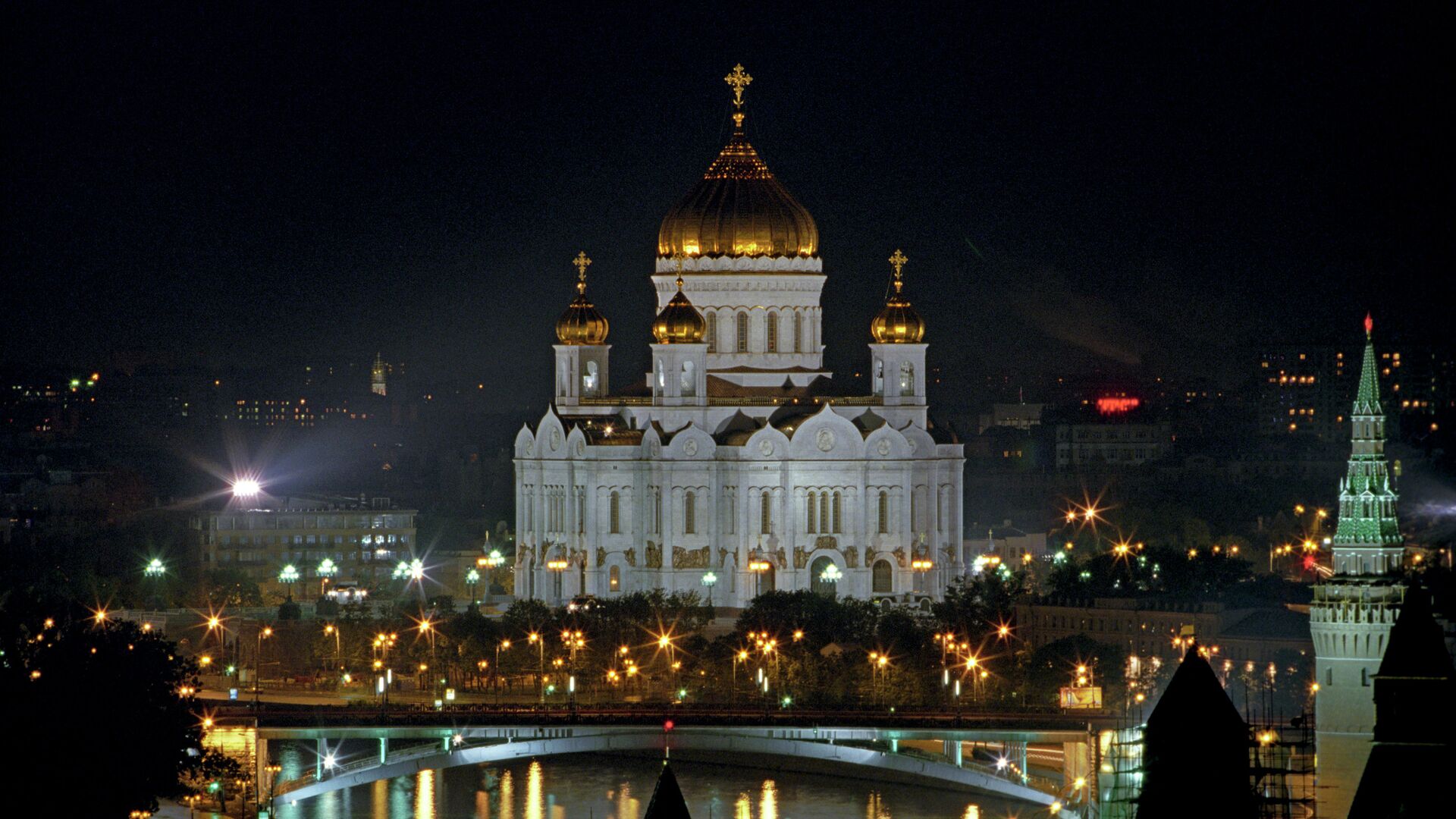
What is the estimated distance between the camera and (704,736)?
73312 mm

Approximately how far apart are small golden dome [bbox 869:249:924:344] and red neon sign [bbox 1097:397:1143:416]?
242 ft

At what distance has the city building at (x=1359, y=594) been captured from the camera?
7219cm

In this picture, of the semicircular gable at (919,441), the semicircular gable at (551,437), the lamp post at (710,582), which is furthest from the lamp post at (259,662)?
the semicircular gable at (919,441)

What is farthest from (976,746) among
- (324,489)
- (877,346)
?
(324,489)

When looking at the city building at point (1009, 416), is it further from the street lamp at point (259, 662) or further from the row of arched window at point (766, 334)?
the street lamp at point (259, 662)

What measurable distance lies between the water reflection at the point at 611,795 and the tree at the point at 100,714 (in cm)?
499

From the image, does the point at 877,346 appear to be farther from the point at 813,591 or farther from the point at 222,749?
the point at 222,749

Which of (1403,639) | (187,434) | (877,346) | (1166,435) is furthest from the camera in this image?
(187,434)

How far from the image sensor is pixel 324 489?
488ft

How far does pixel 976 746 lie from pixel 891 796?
7.87ft

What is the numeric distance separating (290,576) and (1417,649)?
66559mm

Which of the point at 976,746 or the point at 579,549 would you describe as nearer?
the point at 976,746

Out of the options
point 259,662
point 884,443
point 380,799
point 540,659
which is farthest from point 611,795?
point 884,443

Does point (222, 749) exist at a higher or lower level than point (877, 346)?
lower
